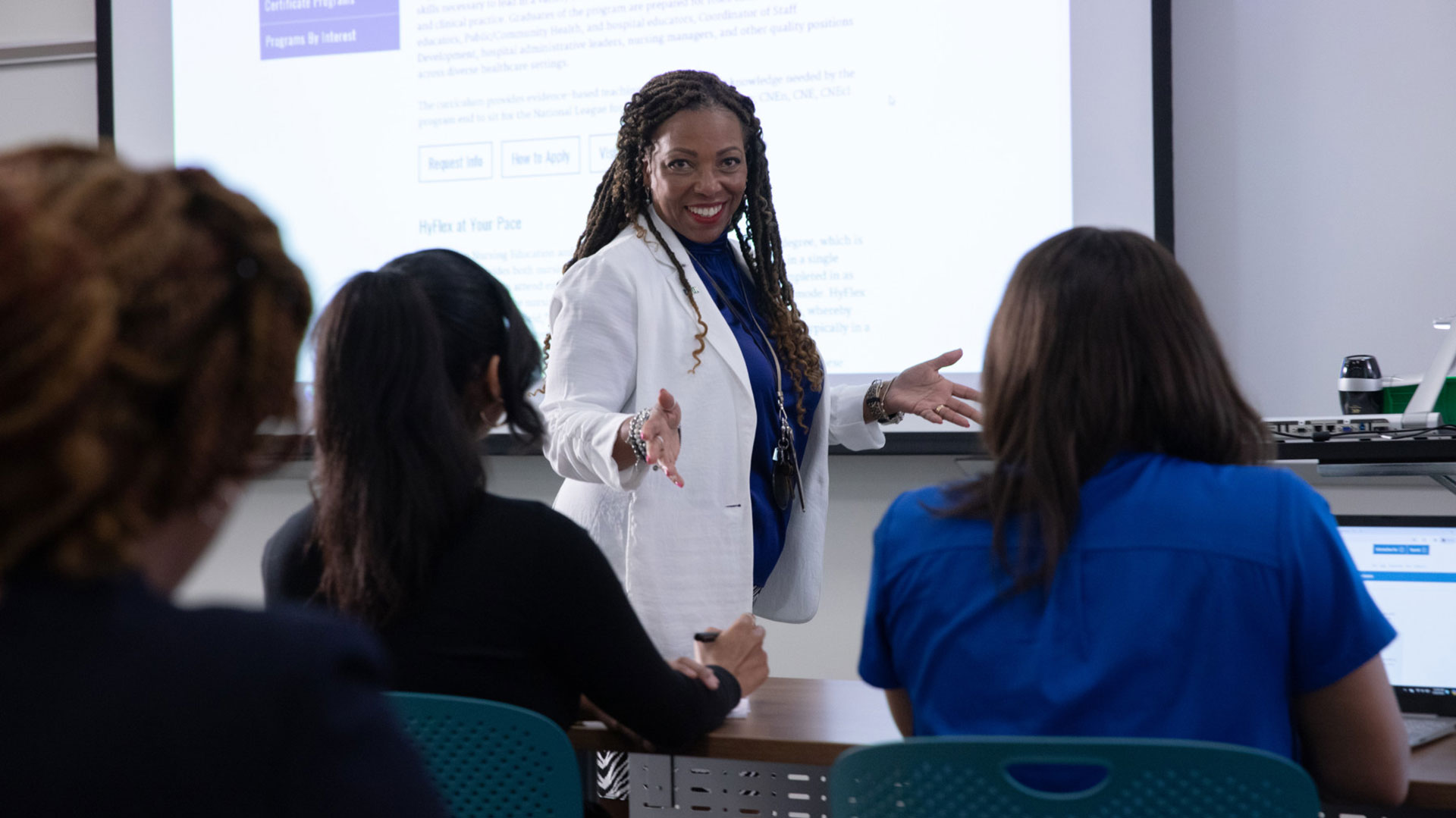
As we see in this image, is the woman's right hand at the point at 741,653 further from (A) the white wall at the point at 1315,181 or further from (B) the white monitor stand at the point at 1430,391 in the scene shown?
(A) the white wall at the point at 1315,181

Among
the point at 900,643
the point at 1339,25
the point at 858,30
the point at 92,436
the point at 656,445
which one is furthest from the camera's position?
the point at 858,30

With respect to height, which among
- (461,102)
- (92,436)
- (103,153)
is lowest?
(92,436)

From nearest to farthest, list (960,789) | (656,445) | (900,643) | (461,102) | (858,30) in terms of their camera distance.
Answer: (960,789), (900,643), (656,445), (858,30), (461,102)

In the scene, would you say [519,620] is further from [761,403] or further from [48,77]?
[48,77]

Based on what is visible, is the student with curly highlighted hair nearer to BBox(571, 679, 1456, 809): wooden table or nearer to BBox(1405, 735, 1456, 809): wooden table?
BBox(571, 679, 1456, 809): wooden table

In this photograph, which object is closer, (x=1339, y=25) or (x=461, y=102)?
(x=1339, y=25)

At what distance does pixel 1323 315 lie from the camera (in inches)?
105

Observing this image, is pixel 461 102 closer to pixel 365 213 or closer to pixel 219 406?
pixel 365 213

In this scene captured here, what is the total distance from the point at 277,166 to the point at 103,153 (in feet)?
10.0

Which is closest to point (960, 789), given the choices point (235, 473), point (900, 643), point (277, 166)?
point (900, 643)

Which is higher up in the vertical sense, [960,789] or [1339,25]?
[1339,25]

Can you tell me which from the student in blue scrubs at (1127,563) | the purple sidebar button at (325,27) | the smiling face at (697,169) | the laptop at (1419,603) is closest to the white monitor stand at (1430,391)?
the laptop at (1419,603)

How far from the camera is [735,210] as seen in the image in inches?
85.0

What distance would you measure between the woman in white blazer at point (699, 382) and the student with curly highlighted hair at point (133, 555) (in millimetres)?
1261
